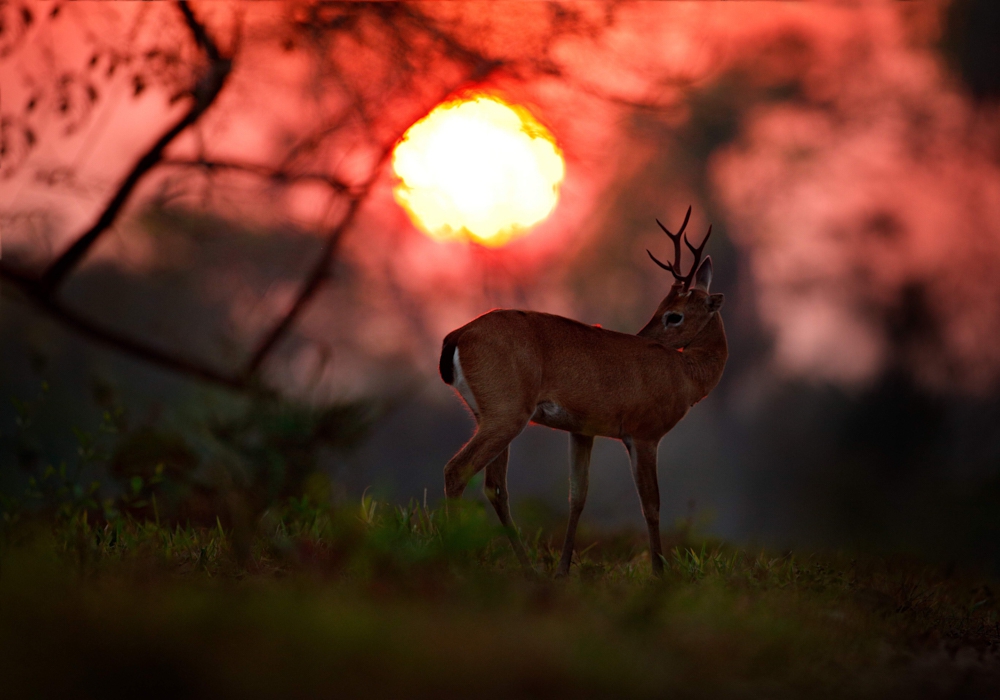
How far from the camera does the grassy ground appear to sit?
2.46m

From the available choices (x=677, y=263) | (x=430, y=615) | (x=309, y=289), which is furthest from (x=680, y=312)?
(x=309, y=289)

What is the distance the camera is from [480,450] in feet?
17.3

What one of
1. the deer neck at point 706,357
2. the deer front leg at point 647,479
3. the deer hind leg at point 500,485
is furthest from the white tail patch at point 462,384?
the deer neck at point 706,357

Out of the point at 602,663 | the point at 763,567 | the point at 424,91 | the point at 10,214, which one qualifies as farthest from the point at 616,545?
the point at 10,214

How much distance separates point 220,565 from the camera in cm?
495

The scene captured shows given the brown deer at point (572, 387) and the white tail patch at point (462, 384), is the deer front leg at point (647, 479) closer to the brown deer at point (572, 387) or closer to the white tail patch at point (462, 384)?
the brown deer at point (572, 387)

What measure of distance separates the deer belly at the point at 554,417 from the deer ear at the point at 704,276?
1767 mm

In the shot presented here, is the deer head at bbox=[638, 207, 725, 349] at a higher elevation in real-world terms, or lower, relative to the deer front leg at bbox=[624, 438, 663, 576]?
higher

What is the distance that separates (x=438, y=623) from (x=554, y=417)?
107 inches

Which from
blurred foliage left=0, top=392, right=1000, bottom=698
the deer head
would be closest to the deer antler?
the deer head

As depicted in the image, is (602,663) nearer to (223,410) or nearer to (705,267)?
(705,267)

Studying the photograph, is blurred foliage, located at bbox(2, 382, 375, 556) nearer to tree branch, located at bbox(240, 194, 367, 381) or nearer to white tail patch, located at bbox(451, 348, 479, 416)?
tree branch, located at bbox(240, 194, 367, 381)

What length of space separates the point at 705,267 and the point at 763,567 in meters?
2.43

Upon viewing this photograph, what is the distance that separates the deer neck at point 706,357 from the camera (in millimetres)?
6320
